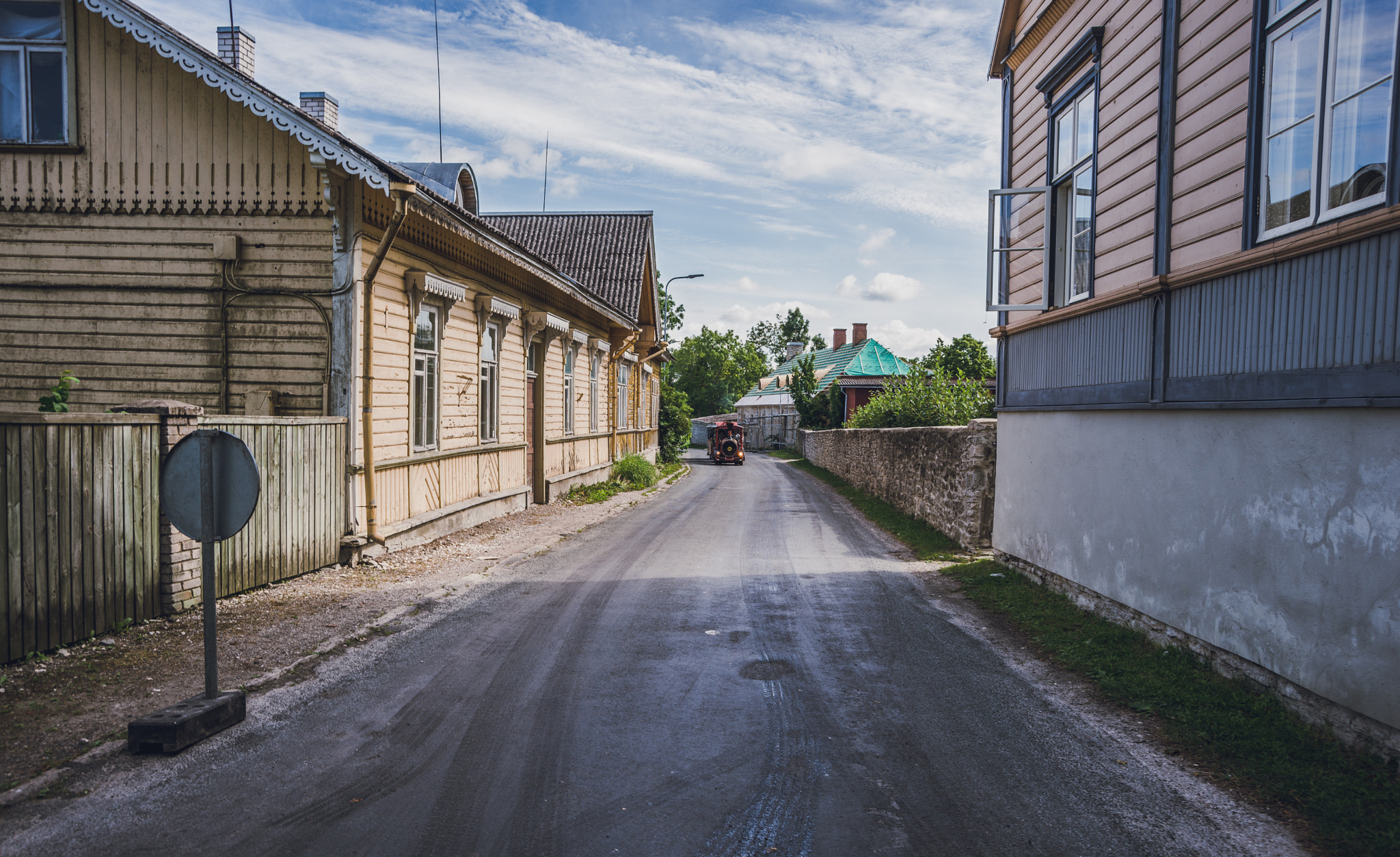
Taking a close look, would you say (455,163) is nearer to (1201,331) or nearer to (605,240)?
(605,240)

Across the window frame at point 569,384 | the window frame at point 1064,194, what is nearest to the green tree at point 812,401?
the window frame at point 569,384

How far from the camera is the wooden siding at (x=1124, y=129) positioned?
6453mm

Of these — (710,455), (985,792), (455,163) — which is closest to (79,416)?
(985,792)

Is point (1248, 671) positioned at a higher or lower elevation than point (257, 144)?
lower

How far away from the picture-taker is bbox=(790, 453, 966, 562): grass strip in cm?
1066

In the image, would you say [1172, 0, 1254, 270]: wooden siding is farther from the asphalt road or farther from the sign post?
the sign post

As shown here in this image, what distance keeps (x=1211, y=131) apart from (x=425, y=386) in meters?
8.81

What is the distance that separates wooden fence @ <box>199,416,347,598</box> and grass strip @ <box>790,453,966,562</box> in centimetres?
705

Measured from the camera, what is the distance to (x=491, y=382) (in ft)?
42.9

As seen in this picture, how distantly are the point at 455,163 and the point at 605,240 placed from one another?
8.97m

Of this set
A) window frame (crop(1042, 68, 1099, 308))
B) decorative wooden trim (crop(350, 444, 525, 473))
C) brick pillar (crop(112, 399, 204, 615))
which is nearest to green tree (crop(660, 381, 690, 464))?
decorative wooden trim (crop(350, 444, 525, 473))

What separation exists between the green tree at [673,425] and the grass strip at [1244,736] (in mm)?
26893

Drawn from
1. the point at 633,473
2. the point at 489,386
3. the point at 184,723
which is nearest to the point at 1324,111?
the point at 184,723

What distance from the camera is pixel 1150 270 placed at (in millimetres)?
6355
